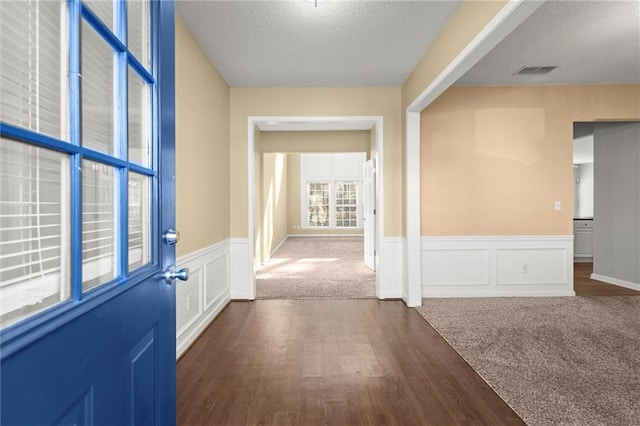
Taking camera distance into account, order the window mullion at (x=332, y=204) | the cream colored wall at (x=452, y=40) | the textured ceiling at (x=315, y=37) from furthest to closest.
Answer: the window mullion at (x=332, y=204) < the textured ceiling at (x=315, y=37) < the cream colored wall at (x=452, y=40)

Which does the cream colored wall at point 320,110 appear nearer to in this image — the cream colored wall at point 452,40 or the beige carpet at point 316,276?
the cream colored wall at point 452,40

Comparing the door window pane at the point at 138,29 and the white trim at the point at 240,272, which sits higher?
the door window pane at the point at 138,29

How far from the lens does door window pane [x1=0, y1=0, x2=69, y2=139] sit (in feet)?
1.84

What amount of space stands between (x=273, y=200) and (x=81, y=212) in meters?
8.37

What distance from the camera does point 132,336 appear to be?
2.89ft

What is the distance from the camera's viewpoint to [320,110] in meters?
4.16

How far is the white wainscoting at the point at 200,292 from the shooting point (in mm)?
2655

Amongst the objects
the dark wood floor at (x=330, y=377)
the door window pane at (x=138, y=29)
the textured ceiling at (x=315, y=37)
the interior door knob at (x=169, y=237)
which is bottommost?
the dark wood floor at (x=330, y=377)

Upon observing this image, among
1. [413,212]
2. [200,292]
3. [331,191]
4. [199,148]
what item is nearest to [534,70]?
[413,212]

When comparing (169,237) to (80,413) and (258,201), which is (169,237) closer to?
(80,413)

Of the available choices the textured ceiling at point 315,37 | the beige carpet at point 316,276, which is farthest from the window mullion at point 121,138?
the beige carpet at point 316,276

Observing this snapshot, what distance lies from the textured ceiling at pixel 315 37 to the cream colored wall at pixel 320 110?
0.77ft

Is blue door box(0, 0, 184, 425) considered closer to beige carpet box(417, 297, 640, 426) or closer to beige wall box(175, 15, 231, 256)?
beige wall box(175, 15, 231, 256)

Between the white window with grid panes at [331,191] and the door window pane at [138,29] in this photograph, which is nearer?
the door window pane at [138,29]
